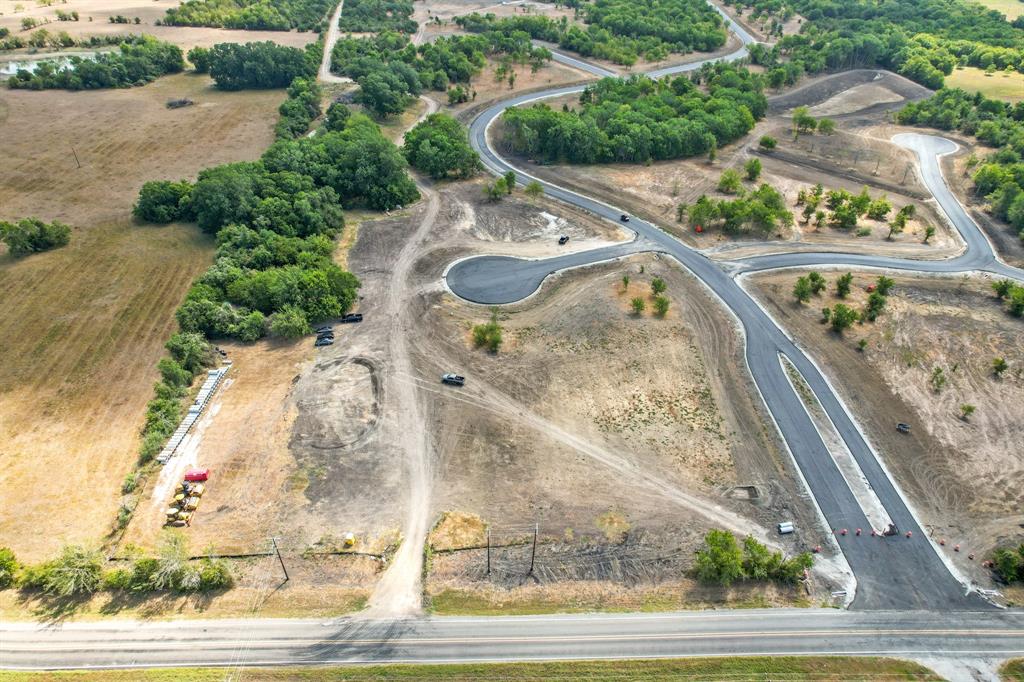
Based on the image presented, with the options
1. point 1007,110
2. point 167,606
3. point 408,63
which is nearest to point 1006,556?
point 167,606

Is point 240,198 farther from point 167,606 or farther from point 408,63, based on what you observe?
point 408,63

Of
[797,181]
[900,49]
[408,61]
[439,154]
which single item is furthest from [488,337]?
[900,49]

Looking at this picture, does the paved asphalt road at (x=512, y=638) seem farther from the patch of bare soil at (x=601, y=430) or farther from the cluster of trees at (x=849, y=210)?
the cluster of trees at (x=849, y=210)

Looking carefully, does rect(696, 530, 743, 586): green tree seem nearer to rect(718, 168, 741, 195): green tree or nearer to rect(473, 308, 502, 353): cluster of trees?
rect(473, 308, 502, 353): cluster of trees

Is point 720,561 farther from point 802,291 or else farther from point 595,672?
point 802,291

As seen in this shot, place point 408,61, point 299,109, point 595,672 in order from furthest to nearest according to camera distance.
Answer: point 408,61 < point 299,109 < point 595,672

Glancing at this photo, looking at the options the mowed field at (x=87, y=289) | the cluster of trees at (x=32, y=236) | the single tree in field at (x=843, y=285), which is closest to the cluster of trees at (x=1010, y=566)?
the single tree in field at (x=843, y=285)
